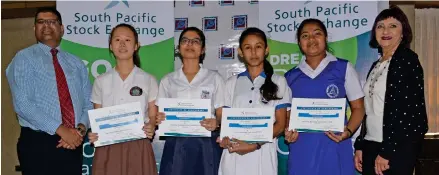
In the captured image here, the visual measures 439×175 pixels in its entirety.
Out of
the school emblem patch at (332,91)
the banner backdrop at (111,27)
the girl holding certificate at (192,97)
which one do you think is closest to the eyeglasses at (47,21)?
the banner backdrop at (111,27)

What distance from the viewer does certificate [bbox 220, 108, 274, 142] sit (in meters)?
3.44

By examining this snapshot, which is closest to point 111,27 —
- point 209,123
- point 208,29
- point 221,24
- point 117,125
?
point 208,29

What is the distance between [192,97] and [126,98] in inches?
18.5

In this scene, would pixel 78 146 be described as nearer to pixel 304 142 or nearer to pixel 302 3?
pixel 304 142

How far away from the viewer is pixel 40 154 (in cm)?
360

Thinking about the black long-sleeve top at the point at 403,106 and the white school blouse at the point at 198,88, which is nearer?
the black long-sleeve top at the point at 403,106

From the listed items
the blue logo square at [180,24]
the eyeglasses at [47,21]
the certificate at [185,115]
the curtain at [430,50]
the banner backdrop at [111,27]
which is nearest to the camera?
the certificate at [185,115]

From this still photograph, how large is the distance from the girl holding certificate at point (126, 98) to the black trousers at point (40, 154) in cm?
26

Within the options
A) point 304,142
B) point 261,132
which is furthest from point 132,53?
point 304,142

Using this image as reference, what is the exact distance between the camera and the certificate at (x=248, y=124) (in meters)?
3.44

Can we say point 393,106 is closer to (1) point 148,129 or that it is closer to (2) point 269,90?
(2) point 269,90

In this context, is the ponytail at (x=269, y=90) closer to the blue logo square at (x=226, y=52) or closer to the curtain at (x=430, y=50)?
the blue logo square at (x=226, y=52)

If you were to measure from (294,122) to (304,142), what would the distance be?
0.19 m

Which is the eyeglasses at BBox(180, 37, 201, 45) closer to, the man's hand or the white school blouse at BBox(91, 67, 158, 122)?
the white school blouse at BBox(91, 67, 158, 122)
